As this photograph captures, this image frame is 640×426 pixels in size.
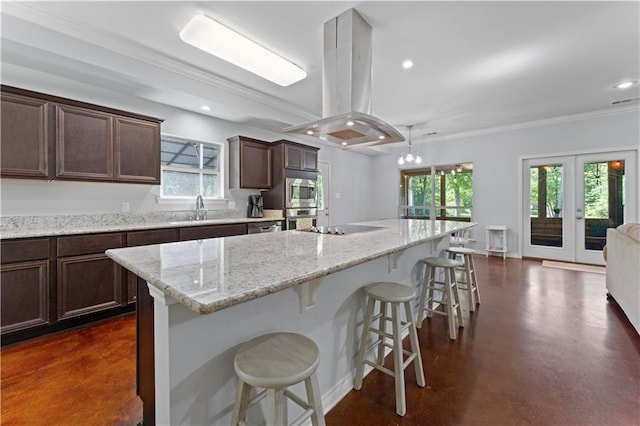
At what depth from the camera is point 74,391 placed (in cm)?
175

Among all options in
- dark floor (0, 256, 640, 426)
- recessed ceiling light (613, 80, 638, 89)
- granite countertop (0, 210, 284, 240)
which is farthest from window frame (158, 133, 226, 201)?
recessed ceiling light (613, 80, 638, 89)

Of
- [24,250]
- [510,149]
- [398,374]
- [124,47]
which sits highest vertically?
[124,47]

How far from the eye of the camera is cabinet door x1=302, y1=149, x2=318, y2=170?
486cm

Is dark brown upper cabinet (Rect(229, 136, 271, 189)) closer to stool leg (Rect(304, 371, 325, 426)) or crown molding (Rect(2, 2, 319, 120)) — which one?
crown molding (Rect(2, 2, 319, 120))

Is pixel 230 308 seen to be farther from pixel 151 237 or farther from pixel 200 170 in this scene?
pixel 200 170

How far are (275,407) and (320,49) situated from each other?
2959 millimetres

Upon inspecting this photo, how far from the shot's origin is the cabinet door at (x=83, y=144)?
2.63 meters

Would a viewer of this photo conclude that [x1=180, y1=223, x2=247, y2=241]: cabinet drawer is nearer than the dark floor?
No

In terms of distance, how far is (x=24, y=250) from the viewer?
228 centimetres

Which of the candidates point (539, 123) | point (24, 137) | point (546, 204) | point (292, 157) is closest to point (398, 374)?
point (24, 137)

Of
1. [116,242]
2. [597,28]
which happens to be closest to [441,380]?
[116,242]

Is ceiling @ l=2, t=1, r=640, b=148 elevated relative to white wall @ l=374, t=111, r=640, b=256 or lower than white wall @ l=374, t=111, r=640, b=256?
elevated

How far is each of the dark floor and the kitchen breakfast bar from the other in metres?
0.43

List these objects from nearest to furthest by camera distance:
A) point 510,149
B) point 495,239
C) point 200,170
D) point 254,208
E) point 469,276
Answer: point 469,276, point 200,170, point 254,208, point 510,149, point 495,239
